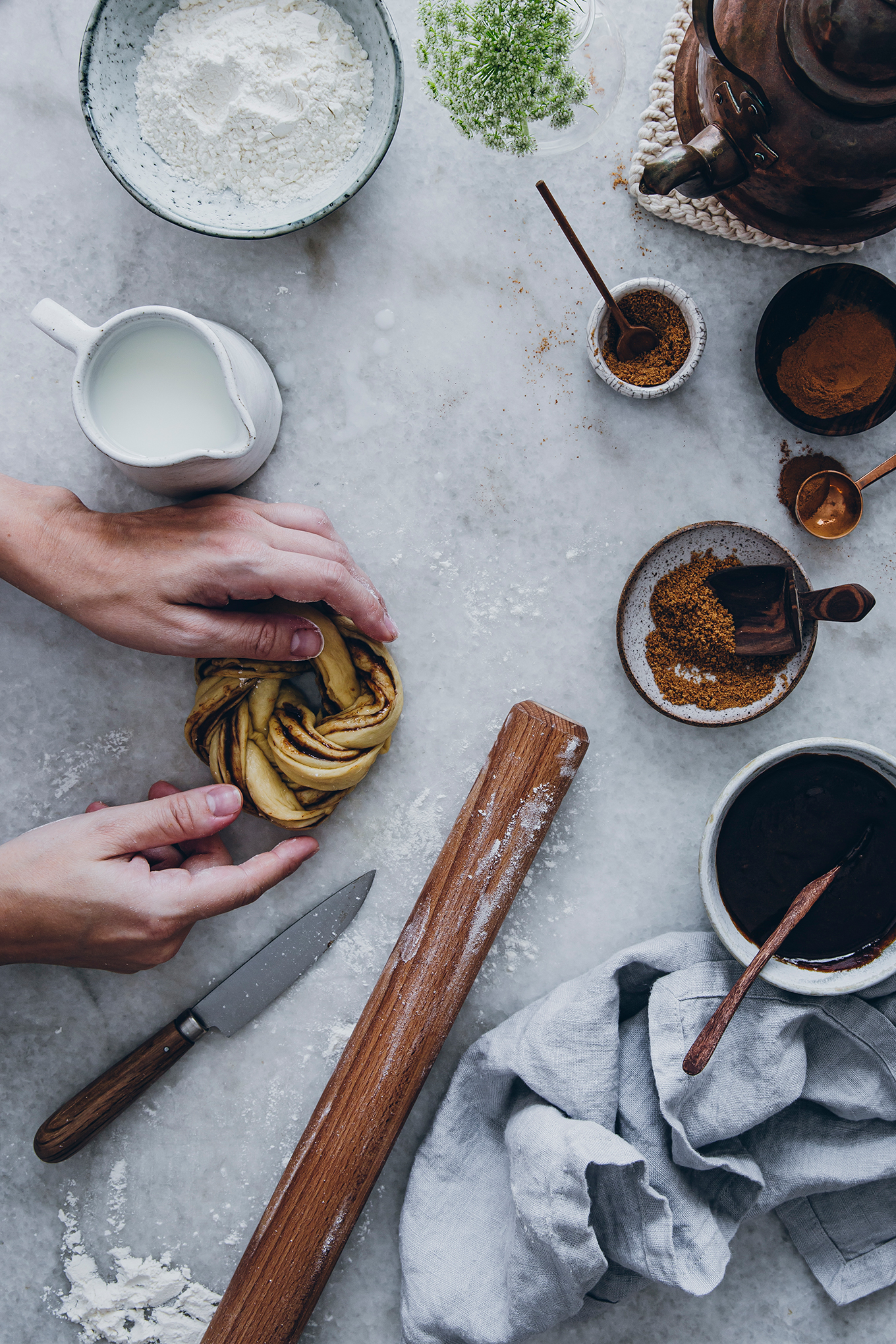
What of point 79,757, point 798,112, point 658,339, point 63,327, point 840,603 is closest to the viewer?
point 798,112

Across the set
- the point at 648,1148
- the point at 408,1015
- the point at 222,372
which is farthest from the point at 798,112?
the point at 648,1148

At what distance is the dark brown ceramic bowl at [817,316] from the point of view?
1.25 metres

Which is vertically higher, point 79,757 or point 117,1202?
point 79,757

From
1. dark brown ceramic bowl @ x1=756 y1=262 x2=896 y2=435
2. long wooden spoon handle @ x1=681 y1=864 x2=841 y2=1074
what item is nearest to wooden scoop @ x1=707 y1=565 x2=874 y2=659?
dark brown ceramic bowl @ x1=756 y1=262 x2=896 y2=435

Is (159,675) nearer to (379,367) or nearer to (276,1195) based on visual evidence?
(379,367)

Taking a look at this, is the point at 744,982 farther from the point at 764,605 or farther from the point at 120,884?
the point at 120,884

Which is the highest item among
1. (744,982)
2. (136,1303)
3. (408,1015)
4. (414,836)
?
(744,982)

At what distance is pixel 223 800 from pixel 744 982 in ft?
2.61

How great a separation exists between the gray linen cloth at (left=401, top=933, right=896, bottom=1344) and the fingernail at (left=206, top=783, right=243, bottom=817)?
0.54 m

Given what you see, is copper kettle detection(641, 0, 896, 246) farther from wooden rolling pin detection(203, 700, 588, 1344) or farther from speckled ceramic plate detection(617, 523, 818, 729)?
wooden rolling pin detection(203, 700, 588, 1344)

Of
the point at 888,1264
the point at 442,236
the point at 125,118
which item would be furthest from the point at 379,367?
the point at 888,1264

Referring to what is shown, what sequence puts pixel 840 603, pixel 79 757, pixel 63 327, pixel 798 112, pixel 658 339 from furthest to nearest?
pixel 79 757, pixel 658 339, pixel 840 603, pixel 63 327, pixel 798 112

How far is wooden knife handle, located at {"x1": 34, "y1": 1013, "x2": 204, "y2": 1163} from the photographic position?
1.30 metres

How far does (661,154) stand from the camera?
1.24 meters
